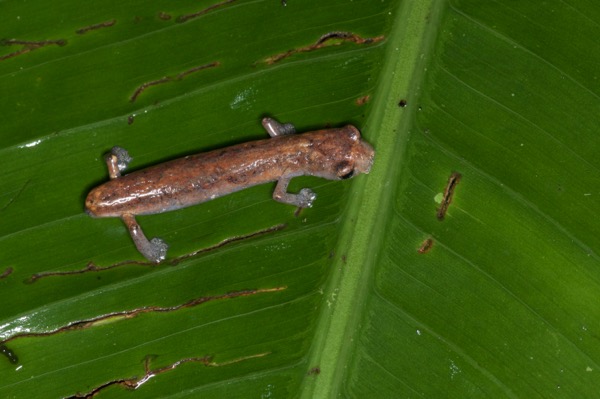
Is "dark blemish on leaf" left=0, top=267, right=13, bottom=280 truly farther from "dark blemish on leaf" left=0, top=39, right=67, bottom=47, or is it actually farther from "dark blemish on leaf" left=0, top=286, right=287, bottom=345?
"dark blemish on leaf" left=0, top=39, right=67, bottom=47

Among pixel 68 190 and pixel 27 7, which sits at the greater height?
pixel 27 7

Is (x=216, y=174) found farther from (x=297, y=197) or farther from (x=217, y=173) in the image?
(x=297, y=197)

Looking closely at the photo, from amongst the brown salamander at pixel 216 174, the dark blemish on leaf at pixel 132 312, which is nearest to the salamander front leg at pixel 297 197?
the brown salamander at pixel 216 174

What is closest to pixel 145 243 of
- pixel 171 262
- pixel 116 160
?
pixel 171 262

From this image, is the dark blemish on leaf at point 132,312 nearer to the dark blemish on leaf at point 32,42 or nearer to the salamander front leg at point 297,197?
the salamander front leg at point 297,197

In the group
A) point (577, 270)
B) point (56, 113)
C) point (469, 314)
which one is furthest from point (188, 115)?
point (577, 270)

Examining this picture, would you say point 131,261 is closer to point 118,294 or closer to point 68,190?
point 118,294
